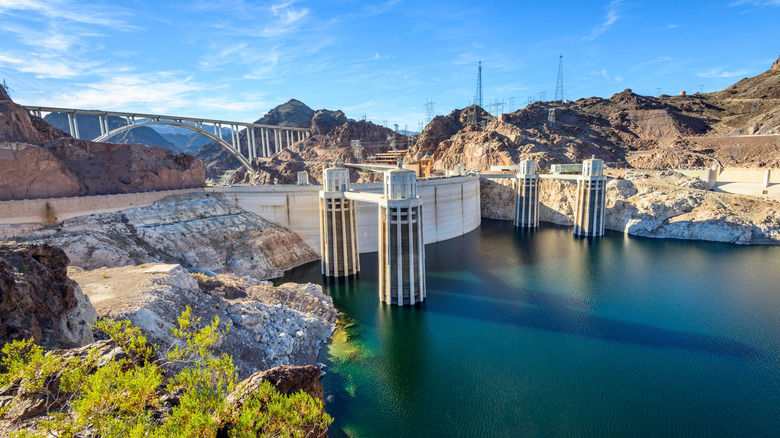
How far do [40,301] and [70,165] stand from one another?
29.6 m

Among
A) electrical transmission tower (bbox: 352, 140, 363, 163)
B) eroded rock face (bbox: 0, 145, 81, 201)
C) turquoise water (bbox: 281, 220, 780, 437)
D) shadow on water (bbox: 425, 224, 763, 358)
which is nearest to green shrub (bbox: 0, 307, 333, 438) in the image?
turquoise water (bbox: 281, 220, 780, 437)

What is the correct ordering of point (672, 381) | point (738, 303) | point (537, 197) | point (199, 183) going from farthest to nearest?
point (537, 197) < point (199, 183) < point (738, 303) < point (672, 381)

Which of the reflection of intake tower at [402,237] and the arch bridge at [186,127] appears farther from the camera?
the arch bridge at [186,127]

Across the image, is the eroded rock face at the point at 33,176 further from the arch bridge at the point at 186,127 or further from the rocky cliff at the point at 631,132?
the rocky cliff at the point at 631,132

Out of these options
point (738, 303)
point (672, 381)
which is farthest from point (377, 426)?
point (738, 303)

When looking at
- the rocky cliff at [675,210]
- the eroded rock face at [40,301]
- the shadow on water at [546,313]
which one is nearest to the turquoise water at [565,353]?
the shadow on water at [546,313]

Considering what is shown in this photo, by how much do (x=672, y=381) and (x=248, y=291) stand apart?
2517 cm

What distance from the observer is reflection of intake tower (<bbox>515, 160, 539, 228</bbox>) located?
5869 centimetres

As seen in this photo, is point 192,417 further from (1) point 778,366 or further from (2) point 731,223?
(2) point 731,223

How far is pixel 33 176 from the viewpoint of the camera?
31422 millimetres

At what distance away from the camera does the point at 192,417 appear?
754 cm

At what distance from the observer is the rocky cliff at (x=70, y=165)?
30.8 metres

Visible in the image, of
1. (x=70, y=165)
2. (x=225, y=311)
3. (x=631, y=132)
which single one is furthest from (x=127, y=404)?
(x=631, y=132)

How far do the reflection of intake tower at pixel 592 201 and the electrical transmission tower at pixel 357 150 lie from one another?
193ft
